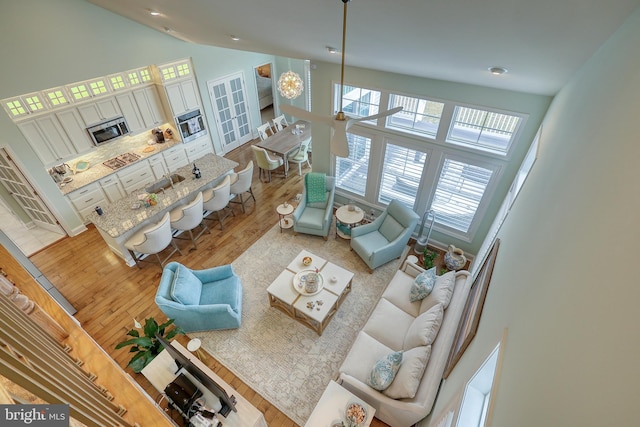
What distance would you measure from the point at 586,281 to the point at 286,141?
274 inches

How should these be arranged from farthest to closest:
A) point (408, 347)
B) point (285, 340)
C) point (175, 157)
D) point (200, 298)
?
point (175, 157) < point (200, 298) < point (285, 340) < point (408, 347)

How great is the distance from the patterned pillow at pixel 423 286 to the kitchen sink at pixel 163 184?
Answer: 4600 mm

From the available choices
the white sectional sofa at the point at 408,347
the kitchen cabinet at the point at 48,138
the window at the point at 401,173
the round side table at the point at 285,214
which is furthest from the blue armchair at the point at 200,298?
the kitchen cabinet at the point at 48,138

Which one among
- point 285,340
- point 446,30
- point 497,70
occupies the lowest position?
point 285,340

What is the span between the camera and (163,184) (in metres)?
5.51

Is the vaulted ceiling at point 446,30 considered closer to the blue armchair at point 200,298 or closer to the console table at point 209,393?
the blue armchair at point 200,298

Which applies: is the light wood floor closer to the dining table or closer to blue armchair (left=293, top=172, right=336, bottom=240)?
blue armchair (left=293, top=172, right=336, bottom=240)

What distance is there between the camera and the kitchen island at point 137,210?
4715 mm

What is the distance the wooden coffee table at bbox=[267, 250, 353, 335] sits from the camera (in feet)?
13.1

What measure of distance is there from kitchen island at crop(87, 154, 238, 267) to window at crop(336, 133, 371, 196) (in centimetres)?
234

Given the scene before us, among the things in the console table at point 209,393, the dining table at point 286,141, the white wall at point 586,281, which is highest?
the white wall at point 586,281

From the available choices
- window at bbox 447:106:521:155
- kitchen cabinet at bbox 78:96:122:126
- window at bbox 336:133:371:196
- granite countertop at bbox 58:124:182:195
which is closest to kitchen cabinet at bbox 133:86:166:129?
granite countertop at bbox 58:124:182:195

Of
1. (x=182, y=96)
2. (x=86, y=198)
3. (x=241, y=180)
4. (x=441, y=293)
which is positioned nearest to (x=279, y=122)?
(x=182, y=96)

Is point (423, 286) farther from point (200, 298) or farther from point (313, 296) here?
point (200, 298)
